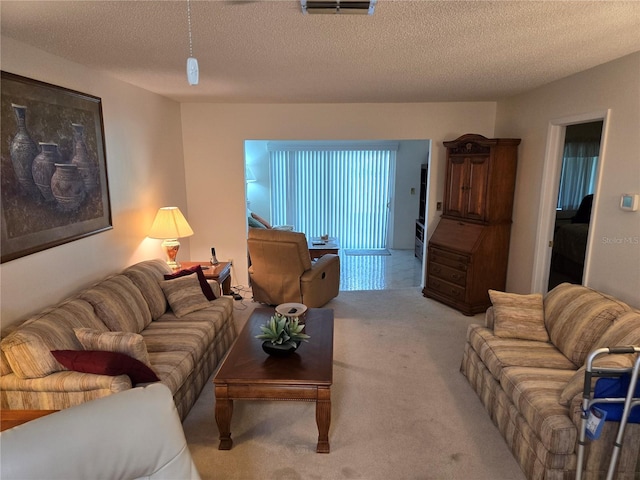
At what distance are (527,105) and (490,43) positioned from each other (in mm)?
2126

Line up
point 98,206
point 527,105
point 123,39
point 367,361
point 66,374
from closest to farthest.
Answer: point 66,374, point 123,39, point 98,206, point 367,361, point 527,105

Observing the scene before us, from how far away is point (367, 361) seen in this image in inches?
135

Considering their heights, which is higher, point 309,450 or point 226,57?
point 226,57

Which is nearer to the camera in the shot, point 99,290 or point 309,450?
point 309,450

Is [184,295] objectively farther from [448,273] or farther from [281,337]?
[448,273]

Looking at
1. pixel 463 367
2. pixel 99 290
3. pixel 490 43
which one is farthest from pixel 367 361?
pixel 490 43

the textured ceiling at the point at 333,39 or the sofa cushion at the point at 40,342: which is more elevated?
the textured ceiling at the point at 333,39

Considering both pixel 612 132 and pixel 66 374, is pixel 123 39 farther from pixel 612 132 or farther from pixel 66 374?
pixel 612 132

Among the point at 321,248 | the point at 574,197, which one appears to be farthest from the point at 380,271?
the point at 574,197

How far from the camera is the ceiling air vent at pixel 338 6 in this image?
1.76m

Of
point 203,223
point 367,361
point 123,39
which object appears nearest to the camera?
point 123,39

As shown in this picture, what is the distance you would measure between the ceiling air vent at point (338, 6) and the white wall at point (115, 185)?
6.04 feet

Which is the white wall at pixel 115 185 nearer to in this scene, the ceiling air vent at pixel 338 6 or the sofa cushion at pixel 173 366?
the sofa cushion at pixel 173 366

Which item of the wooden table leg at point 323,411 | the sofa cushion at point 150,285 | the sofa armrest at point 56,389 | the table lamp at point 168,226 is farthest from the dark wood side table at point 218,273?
the wooden table leg at point 323,411
